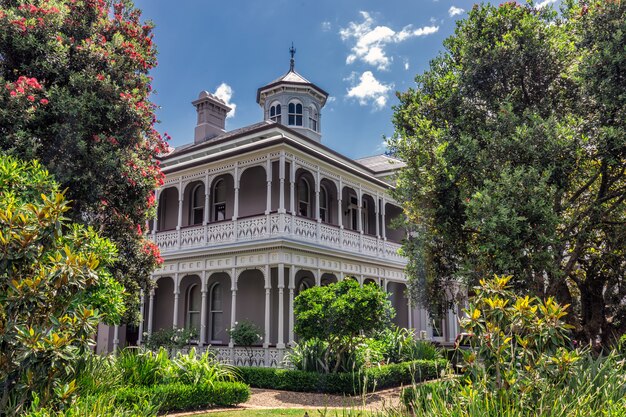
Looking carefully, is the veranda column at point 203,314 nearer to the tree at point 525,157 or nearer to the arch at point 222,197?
the arch at point 222,197

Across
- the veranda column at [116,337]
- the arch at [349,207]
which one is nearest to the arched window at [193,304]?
the veranda column at [116,337]

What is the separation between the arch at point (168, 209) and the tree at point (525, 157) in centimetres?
1462

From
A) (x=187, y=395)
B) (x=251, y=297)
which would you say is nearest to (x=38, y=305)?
(x=187, y=395)

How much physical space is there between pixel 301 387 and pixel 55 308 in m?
9.00

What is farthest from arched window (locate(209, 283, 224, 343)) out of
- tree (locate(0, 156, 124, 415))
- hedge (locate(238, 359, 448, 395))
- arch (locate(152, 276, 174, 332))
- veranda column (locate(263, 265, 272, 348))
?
tree (locate(0, 156, 124, 415))

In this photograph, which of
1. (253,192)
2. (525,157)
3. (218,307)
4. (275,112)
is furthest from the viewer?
(275,112)

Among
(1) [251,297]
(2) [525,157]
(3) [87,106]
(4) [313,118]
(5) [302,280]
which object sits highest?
(4) [313,118]

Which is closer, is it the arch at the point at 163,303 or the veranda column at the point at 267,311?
the veranda column at the point at 267,311

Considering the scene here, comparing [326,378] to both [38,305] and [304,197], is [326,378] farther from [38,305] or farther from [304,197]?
[304,197]

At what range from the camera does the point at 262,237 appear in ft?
58.0

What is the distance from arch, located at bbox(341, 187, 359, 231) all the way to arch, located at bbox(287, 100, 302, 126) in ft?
15.9

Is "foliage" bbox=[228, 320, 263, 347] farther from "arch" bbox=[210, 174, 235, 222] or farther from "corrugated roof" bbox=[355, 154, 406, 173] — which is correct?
"corrugated roof" bbox=[355, 154, 406, 173]

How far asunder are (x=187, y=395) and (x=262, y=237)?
8.11 m

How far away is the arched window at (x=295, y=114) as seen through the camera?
26109 millimetres
